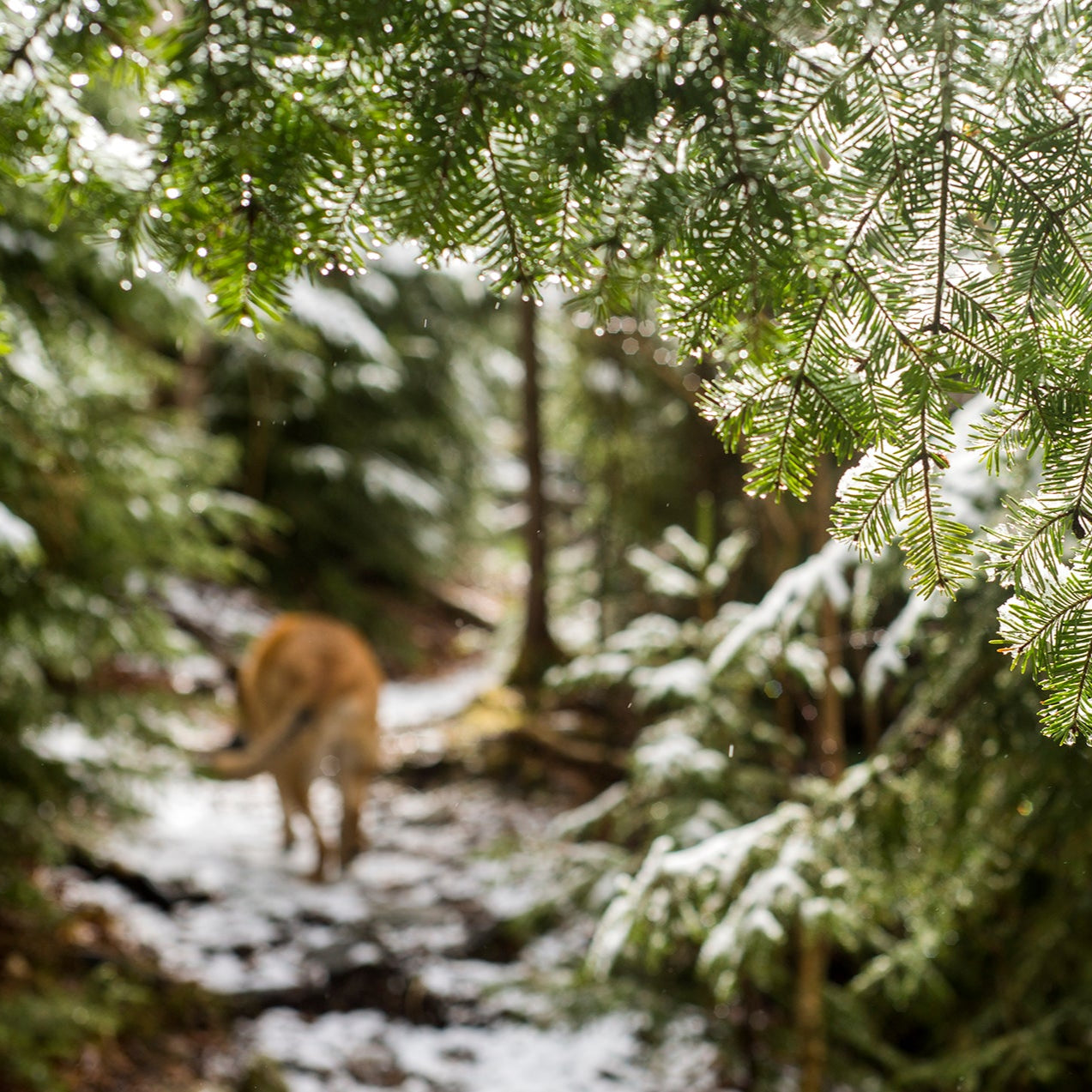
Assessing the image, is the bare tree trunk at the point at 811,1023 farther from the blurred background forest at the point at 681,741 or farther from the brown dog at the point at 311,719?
the brown dog at the point at 311,719

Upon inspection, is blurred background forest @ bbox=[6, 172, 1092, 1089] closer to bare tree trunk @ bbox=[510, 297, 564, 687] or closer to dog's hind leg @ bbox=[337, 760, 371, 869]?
bare tree trunk @ bbox=[510, 297, 564, 687]

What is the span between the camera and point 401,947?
5.23 m

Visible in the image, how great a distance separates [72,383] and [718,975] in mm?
3897

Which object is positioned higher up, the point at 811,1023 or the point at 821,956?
the point at 821,956

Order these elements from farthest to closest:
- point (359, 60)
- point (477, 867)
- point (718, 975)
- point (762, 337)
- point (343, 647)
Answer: point (343, 647)
point (477, 867)
point (718, 975)
point (359, 60)
point (762, 337)

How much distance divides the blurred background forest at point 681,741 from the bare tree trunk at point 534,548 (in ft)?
3.41

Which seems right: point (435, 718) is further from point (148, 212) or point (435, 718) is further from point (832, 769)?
point (148, 212)

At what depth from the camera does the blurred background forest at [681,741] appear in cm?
265

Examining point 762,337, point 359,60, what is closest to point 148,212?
point 359,60

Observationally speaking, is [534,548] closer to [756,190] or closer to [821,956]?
[821,956]

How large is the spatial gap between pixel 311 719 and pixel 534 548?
3281 millimetres

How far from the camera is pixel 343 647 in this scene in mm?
6984

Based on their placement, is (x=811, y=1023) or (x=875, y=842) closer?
(x=875, y=842)

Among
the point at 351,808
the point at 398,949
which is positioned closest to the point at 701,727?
the point at 398,949
